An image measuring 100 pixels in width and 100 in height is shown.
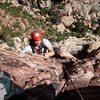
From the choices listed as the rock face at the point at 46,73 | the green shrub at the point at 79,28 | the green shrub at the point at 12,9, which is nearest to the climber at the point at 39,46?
the rock face at the point at 46,73

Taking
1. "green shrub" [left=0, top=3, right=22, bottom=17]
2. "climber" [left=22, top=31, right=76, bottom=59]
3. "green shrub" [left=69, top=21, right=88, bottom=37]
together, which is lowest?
"green shrub" [left=69, top=21, right=88, bottom=37]

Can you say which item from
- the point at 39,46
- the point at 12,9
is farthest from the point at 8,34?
the point at 39,46

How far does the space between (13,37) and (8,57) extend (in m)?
32.8

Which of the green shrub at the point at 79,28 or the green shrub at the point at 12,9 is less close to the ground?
the green shrub at the point at 12,9

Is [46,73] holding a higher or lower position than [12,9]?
higher

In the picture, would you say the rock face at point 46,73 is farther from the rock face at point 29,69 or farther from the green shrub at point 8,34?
the green shrub at point 8,34

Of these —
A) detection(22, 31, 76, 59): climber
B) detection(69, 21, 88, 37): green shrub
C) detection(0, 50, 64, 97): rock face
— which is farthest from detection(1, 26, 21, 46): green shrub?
detection(0, 50, 64, 97): rock face

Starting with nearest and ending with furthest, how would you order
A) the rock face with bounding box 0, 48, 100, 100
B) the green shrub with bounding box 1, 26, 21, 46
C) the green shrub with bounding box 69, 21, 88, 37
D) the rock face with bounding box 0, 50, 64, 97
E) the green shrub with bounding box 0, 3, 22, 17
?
the rock face with bounding box 0, 48, 100, 100 < the rock face with bounding box 0, 50, 64, 97 < the green shrub with bounding box 1, 26, 21, 46 < the green shrub with bounding box 0, 3, 22, 17 < the green shrub with bounding box 69, 21, 88, 37

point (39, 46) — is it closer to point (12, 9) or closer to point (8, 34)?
point (8, 34)

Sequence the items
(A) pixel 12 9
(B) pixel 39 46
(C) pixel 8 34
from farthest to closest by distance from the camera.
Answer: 1. (A) pixel 12 9
2. (C) pixel 8 34
3. (B) pixel 39 46

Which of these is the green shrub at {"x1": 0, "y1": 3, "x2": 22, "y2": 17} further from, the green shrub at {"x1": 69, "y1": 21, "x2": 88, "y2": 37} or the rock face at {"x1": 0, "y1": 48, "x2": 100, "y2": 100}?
the rock face at {"x1": 0, "y1": 48, "x2": 100, "y2": 100}

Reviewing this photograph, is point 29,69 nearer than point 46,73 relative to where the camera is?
Yes

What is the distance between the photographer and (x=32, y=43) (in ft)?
49.4

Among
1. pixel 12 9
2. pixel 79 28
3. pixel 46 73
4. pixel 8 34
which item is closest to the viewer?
pixel 46 73
